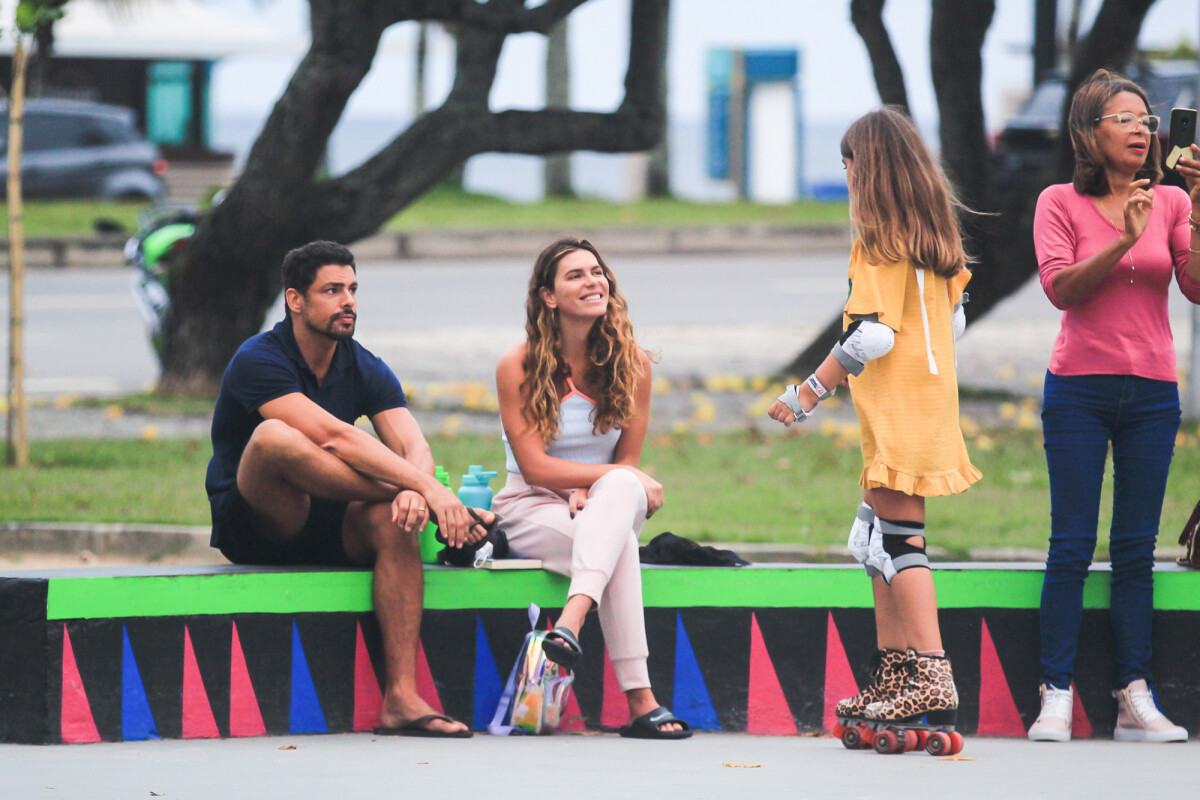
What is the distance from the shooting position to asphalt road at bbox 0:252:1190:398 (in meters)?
12.9

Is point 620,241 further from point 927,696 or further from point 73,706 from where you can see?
point 927,696

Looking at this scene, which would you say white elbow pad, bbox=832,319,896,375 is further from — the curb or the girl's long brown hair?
the curb

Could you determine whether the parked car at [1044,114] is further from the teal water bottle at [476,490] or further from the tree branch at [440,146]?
the teal water bottle at [476,490]

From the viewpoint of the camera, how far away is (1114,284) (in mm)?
4516

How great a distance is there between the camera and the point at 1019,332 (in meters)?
15.3

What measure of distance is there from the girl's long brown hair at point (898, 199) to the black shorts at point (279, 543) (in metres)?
1.70

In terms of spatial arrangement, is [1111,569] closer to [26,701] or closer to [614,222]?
[26,701]

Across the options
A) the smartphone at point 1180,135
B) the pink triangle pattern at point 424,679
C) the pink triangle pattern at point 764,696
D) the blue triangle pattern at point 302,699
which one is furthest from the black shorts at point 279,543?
the smartphone at point 1180,135

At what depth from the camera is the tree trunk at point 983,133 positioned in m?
10.2

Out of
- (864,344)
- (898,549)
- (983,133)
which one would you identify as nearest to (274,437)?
(864,344)

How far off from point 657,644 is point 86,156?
21673mm

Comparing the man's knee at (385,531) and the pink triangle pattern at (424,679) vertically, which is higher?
the man's knee at (385,531)

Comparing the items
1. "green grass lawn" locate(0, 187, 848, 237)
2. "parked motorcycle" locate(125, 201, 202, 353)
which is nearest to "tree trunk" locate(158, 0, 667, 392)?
"parked motorcycle" locate(125, 201, 202, 353)

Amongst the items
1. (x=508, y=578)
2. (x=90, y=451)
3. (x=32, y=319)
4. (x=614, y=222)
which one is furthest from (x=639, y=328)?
(x=508, y=578)
